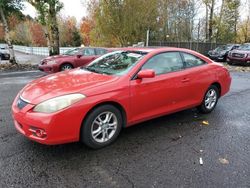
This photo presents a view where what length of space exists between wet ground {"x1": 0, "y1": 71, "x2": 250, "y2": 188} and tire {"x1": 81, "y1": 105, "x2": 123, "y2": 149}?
14 centimetres

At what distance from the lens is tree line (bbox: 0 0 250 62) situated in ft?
49.4

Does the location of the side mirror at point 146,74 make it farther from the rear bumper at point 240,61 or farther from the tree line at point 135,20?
the rear bumper at point 240,61

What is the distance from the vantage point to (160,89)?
4273 millimetres

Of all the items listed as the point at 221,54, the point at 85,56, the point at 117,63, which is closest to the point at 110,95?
the point at 117,63

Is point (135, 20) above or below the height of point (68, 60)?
above

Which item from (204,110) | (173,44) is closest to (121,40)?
(173,44)

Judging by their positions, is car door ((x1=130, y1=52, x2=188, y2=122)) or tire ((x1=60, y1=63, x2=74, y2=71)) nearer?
car door ((x1=130, y1=52, x2=188, y2=122))

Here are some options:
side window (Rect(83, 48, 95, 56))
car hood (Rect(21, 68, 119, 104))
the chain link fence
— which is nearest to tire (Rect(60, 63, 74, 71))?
side window (Rect(83, 48, 95, 56))

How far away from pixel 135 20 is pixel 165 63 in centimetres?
→ 1655

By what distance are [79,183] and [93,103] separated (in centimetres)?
108

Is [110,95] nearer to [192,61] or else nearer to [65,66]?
[192,61]

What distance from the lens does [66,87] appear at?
11.7 ft

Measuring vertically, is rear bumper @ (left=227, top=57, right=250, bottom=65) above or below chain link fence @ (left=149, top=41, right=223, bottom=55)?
below

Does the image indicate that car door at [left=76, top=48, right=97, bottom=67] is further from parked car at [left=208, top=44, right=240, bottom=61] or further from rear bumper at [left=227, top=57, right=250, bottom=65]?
parked car at [left=208, top=44, right=240, bottom=61]
